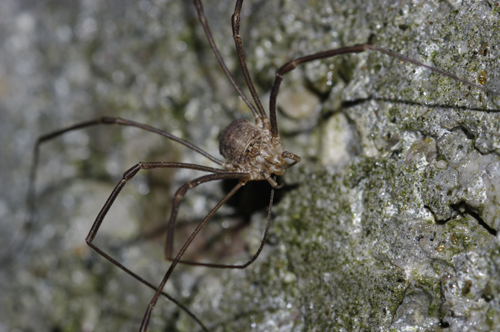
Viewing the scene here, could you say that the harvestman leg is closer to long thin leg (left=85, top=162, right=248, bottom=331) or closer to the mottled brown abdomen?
long thin leg (left=85, top=162, right=248, bottom=331)

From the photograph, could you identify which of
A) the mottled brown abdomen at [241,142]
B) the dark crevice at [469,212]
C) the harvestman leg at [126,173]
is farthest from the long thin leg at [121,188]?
the dark crevice at [469,212]

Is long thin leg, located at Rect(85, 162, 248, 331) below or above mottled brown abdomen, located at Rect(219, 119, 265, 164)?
below

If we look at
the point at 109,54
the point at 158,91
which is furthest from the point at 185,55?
the point at 109,54

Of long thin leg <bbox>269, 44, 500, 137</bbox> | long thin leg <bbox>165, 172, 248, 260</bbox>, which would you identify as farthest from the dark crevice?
long thin leg <bbox>165, 172, 248, 260</bbox>

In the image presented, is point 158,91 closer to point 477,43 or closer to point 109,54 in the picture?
→ point 109,54

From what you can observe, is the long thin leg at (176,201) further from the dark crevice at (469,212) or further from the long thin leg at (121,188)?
the dark crevice at (469,212)

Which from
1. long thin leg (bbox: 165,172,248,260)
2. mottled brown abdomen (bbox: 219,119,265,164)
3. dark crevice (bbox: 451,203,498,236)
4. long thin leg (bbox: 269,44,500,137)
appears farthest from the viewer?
mottled brown abdomen (bbox: 219,119,265,164)

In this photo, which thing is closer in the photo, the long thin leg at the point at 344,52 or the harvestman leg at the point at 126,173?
the long thin leg at the point at 344,52

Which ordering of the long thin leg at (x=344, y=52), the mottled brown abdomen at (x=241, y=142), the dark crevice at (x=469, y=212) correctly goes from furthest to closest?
the mottled brown abdomen at (x=241, y=142) → the long thin leg at (x=344, y=52) → the dark crevice at (x=469, y=212)

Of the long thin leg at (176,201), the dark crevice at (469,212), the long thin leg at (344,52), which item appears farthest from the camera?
the long thin leg at (176,201)

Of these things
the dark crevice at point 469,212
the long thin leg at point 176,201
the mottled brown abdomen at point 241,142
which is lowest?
the dark crevice at point 469,212

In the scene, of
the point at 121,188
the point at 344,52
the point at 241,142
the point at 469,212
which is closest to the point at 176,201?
the point at 121,188
